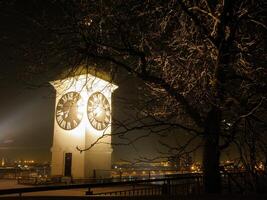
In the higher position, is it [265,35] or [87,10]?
[87,10]

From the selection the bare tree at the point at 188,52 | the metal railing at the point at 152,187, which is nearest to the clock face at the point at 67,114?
the metal railing at the point at 152,187

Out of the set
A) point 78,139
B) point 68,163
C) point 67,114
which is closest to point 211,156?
point 78,139

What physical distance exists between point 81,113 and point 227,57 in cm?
1918

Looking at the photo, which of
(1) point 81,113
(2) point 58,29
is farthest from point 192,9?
(1) point 81,113

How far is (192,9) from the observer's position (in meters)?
7.62

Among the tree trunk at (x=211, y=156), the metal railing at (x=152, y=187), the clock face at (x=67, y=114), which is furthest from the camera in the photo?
→ the clock face at (x=67, y=114)

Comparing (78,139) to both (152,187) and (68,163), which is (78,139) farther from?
(152,187)

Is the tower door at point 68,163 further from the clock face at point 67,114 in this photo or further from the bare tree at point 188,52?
the bare tree at point 188,52

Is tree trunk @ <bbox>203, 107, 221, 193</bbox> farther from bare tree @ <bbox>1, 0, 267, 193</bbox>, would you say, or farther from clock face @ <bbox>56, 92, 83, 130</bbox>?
clock face @ <bbox>56, 92, 83, 130</bbox>

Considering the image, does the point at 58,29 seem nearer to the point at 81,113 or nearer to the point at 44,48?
the point at 44,48

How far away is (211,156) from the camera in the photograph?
8.29 metres

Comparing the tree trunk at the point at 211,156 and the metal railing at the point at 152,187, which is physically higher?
the tree trunk at the point at 211,156

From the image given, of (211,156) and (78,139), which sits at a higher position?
(78,139)

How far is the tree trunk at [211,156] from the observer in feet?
26.6
